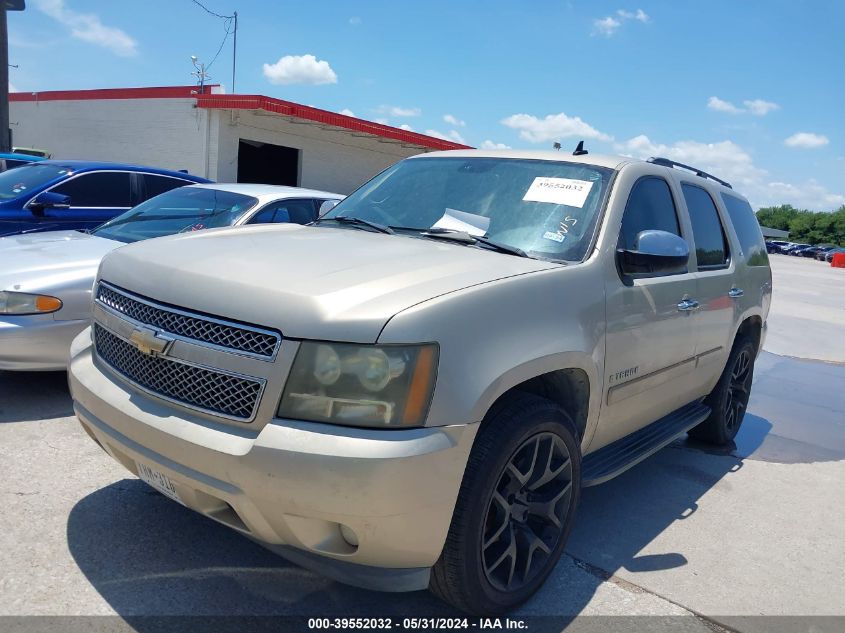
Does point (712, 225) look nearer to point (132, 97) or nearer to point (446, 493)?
point (446, 493)

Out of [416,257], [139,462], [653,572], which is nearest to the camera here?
[139,462]

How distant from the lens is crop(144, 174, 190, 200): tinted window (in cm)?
744

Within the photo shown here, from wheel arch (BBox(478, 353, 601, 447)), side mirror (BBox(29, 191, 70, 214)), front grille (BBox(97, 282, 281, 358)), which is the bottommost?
wheel arch (BBox(478, 353, 601, 447))

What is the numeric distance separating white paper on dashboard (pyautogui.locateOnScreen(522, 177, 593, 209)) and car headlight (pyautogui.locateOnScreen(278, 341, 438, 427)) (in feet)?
4.97

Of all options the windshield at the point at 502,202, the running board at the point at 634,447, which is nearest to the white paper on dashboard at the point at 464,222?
the windshield at the point at 502,202

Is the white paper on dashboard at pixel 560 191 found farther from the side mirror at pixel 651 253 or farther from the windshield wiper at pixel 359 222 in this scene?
the windshield wiper at pixel 359 222

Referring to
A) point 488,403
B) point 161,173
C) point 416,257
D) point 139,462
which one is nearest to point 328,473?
point 488,403

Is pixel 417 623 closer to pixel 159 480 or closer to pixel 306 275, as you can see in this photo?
pixel 159 480

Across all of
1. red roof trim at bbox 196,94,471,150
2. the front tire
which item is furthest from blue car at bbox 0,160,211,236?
red roof trim at bbox 196,94,471,150

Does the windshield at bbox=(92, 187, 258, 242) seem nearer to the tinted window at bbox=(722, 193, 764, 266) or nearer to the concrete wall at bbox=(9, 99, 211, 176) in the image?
the tinted window at bbox=(722, 193, 764, 266)

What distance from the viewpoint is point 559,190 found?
3.48 metres

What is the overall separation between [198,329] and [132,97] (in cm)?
2125

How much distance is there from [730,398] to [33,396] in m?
4.99

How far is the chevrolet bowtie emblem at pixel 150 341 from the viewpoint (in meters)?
2.49
